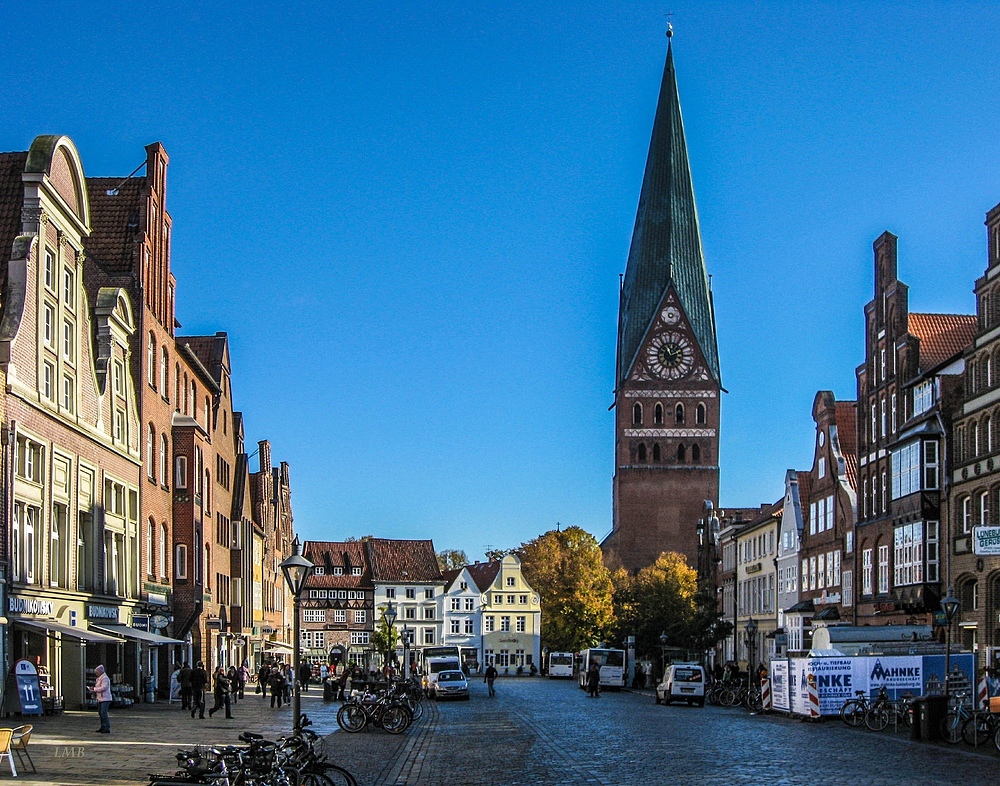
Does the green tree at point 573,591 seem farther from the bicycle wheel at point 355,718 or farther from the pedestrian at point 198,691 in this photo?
the bicycle wheel at point 355,718

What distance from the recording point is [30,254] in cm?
4016

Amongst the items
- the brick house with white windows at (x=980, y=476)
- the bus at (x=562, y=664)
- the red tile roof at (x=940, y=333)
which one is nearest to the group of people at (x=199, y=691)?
the brick house with white windows at (x=980, y=476)

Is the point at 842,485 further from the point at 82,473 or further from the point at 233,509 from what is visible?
the point at 82,473

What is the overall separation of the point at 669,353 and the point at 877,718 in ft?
347

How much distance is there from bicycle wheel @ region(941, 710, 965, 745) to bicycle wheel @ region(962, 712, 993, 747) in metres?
0.30

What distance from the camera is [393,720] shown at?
37.7 metres

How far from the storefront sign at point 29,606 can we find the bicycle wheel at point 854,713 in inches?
842

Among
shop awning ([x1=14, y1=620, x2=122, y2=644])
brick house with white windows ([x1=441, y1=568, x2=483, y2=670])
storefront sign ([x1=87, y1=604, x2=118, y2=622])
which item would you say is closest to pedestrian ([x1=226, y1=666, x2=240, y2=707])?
storefront sign ([x1=87, y1=604, x2=118, y2=622])

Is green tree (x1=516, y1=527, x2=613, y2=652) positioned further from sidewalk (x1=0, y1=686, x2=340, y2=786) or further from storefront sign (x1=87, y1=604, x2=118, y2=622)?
storefront sign (x1=87, y1=604, x2=118, y2=622)

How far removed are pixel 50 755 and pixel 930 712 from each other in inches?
734

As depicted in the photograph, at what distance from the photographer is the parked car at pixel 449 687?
214ft

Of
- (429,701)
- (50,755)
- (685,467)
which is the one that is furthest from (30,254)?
(685,467)

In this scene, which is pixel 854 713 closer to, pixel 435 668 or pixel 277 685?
pixel 277 685

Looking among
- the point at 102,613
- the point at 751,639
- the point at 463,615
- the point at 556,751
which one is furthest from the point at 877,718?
the point at 463,615
